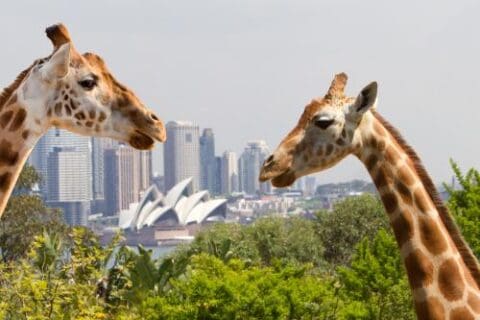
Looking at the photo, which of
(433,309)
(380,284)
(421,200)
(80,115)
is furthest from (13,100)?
(380,284)

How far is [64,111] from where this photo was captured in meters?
7.91

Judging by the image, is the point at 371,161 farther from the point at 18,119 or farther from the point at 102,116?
the point at 18,119

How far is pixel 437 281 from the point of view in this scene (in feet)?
27.1

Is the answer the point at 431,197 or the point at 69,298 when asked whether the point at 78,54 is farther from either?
the point at 69,298

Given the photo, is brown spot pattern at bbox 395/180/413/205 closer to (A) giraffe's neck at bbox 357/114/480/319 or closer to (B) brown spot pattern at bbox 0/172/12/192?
(A) giraffe's neck at bbox 357/114/480/319

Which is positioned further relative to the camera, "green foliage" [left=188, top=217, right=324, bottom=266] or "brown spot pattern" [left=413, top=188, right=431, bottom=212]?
"green foliage" [left=188, top=217, right=324, bottom=266]

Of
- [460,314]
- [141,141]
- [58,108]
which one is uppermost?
[58,108]

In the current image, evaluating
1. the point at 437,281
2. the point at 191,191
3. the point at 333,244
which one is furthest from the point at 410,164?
the point at 191,191

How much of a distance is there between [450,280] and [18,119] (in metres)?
3.08

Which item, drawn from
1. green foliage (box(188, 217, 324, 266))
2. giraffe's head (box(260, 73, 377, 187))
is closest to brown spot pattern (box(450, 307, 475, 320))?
giraffe's head (box(260, 73, 377, 187))

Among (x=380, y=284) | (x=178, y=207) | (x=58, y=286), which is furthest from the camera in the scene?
(x=178, y=207)

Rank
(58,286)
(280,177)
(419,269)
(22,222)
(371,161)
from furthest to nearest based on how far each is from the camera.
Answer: (22,222)
(58,286)
(371,161)
(280,177)
(419,269)

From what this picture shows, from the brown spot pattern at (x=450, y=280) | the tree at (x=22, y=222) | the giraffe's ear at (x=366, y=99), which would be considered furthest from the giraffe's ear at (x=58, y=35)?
the tree at (x=22, y=222)

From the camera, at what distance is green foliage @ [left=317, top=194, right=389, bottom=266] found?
5376 centimetres
